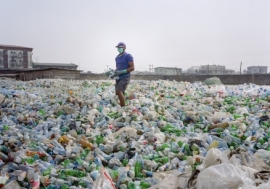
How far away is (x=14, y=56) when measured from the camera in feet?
127

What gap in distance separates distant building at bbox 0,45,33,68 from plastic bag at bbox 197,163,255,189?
40.8 meters

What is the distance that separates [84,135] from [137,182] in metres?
1.71

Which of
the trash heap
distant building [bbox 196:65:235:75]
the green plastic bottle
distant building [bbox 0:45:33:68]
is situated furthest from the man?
distant building [bbox 0:45:33:68]

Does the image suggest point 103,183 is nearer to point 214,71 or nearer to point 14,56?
point 14,56

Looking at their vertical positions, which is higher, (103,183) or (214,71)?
(214,71)

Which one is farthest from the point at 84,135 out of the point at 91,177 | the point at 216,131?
the point at 216,131

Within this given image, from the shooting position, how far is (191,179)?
233 cm

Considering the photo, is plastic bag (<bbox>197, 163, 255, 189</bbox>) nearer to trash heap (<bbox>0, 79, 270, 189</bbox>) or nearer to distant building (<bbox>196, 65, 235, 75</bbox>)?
trash heap (<bbox>0, 79, 270, 189</bbox>)

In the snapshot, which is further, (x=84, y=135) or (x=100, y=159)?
(x=84, y=135)

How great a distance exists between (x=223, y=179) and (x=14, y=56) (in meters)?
41.9

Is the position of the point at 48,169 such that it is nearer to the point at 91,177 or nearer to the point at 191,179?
the point at 91,177

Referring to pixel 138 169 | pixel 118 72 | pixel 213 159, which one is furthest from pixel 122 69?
pixel 213 159

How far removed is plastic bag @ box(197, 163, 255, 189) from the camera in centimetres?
187

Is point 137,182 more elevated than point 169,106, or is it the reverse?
Result: point 169,106
